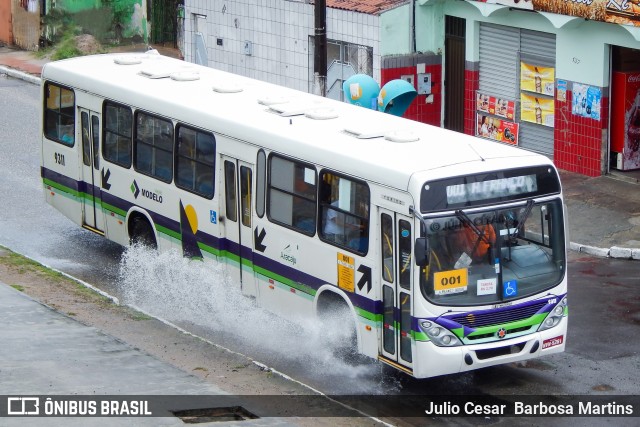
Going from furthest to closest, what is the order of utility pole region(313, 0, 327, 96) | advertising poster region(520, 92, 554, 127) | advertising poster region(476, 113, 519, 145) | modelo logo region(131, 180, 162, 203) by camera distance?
advertising poster region(476, 113, 519, 145) → advertising poster region(520, 92, 554, 127) → utility pole region(313, 0, 327, 96) → modelo logo region(131, 180, 162, 203)

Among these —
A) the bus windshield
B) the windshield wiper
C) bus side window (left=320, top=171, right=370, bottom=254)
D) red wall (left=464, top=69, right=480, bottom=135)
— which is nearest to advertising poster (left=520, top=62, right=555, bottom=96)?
red wall (left=464, top=69, right=480, bottom=135)

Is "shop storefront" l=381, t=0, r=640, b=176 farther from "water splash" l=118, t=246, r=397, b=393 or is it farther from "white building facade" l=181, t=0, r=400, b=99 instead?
"water splash" l=118, t=246, r=397, b=393

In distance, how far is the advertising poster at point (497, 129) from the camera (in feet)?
80.4

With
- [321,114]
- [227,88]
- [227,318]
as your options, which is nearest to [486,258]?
[321,114]

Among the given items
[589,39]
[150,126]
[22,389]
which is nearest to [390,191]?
[22,389]

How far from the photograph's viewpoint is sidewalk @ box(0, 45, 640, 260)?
61.9ft

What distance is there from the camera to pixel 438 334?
12430 mm

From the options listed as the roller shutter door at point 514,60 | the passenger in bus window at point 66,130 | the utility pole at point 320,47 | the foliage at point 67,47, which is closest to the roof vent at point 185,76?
the passenger in bus window at point 66,130

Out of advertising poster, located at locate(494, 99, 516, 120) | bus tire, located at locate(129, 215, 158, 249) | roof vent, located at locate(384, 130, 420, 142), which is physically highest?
roof vent, located at locate(384, 130, 420, 142)

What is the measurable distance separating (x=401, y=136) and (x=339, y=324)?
2.23m

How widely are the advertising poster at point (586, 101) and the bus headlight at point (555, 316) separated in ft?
31.9

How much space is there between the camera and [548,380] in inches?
534

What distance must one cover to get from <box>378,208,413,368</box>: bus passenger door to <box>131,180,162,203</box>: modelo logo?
5049mm

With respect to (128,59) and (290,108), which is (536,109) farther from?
(290,108)
